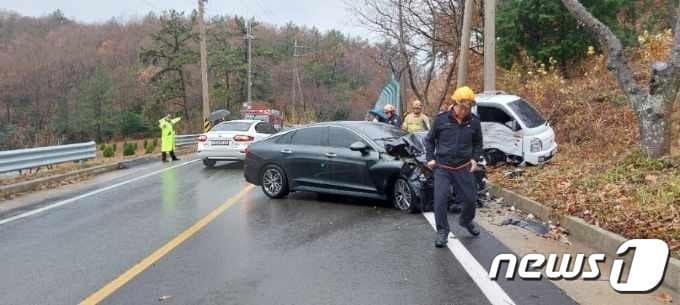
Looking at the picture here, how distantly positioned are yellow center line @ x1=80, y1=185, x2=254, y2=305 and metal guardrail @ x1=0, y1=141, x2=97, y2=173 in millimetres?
5966

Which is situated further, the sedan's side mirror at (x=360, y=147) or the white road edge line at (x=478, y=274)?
the sedan's side mirror at (x=360, y=147)

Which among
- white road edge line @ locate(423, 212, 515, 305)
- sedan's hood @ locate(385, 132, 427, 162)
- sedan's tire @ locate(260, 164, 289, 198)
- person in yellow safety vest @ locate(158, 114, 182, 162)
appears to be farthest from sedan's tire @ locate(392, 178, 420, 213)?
person in yellow safety vest @ locate(158, 114, 182, 162)

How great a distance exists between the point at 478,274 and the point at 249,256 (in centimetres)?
242

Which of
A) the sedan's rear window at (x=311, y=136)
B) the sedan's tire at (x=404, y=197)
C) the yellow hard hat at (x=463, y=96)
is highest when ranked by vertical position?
the yellow hard hat at (x=463, y=96)

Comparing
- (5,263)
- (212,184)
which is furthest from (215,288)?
(212,184)

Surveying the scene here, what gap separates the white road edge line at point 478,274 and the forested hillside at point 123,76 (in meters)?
49.0

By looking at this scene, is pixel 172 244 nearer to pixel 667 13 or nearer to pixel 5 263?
pixel 5 263

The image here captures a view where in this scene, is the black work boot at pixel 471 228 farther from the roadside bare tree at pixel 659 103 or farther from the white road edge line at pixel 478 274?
the roadside bare tree at pixel 659 103

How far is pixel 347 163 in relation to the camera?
31.8 feet

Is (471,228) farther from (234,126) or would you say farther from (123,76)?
(123,76)

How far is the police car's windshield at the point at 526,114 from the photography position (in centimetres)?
1197
